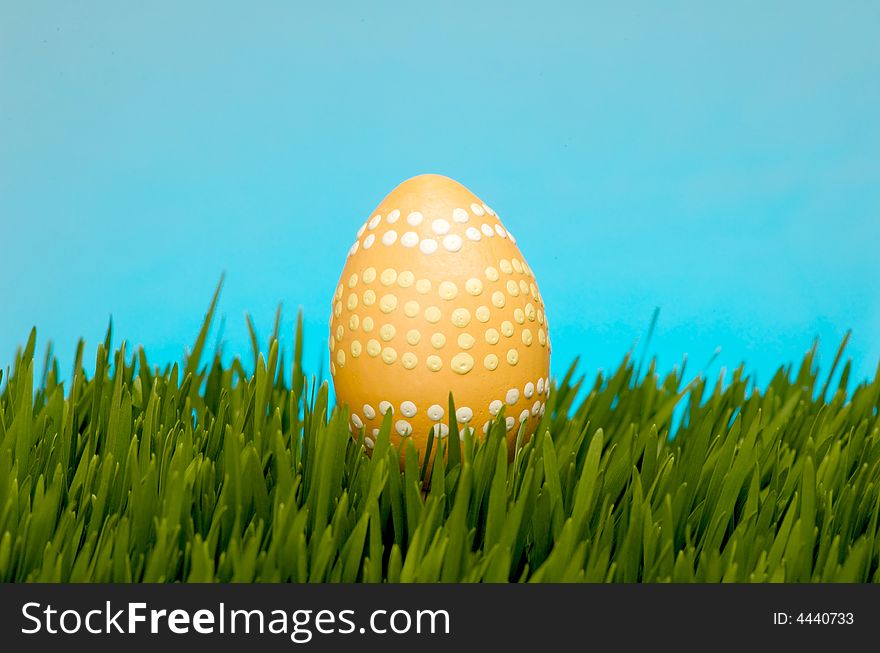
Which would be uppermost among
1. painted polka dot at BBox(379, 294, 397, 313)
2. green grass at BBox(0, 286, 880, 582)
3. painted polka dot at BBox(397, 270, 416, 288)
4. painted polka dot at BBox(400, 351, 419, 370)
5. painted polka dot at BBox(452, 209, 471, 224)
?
painted polka dot at BBox(452, 209, 471, 224)

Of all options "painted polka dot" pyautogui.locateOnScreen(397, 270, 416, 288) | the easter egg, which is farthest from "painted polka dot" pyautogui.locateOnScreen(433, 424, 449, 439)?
"painted polka dot" pyautogui.locateOnScreen(397, 270, 416, 288)

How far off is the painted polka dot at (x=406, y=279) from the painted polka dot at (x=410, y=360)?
0.16ft

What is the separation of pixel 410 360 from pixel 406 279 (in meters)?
0.06

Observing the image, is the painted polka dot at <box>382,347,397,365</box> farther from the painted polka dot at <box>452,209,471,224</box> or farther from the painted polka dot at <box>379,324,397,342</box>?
the painted polka dot at <box>452,209,471,224</box>

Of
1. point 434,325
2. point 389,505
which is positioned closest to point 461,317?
point 434,325

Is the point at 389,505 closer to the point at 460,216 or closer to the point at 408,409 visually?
the point at 408,409

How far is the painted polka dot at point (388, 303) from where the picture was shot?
2.03 ft

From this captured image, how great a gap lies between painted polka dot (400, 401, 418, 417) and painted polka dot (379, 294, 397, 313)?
0.23 ft

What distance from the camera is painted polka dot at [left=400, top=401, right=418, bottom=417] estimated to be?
2.04 ft

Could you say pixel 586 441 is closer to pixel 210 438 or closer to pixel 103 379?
pixel 210 438

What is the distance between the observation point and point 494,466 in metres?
0.60

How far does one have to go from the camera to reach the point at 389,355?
618 mm

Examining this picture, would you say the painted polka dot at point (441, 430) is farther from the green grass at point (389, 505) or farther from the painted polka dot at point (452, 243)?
the painted polka dot at point (452, 243)

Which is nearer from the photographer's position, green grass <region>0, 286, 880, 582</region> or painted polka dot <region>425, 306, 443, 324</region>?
green grass <region>0, 286, 880, 582</region>
